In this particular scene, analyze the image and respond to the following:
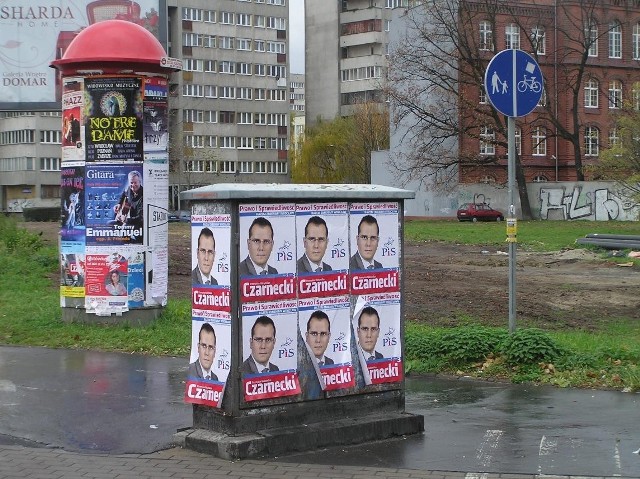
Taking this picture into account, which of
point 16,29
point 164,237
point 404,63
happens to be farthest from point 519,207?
point 164,237

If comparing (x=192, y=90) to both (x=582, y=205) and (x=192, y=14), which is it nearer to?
(x=192, y=14)

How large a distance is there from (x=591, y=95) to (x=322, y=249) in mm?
74256

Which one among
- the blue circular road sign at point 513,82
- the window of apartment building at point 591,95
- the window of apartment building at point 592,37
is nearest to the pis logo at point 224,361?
the blue circular road sign at point 513,82

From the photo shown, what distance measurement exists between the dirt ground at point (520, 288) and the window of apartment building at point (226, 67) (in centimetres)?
8645

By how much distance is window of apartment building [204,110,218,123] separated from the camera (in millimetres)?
117750

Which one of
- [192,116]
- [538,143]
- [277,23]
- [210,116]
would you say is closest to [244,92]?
[210,116]

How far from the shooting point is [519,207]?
7200 cm

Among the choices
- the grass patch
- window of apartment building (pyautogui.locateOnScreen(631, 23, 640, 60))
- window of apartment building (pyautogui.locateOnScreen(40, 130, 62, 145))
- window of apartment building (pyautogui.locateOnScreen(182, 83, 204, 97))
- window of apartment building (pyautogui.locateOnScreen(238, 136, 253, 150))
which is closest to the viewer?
the grass patch

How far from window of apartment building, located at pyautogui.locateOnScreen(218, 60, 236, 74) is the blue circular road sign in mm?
109020

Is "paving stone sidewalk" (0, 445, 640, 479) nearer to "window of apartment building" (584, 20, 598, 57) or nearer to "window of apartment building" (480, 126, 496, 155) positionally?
"window of apartment building" (480, 126, 496, 155)

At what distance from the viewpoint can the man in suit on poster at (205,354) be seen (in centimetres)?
787

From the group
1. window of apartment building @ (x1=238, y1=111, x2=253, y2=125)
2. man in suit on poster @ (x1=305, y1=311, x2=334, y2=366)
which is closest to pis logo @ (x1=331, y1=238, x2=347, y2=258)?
man in suit on poster @ (x1=305, y1=311, x2=334, y2=366)

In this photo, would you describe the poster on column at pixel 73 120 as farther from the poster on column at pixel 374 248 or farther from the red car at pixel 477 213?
the red car at pixel 477 213

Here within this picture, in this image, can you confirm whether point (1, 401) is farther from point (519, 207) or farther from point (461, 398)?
point (519, 207)
